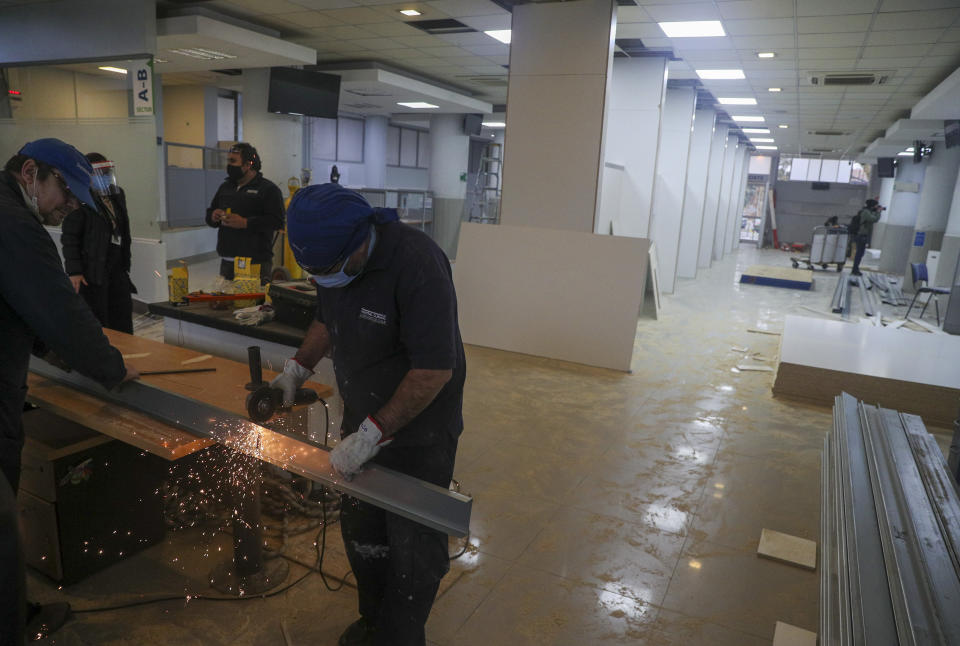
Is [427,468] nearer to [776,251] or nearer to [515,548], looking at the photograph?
[515,548]

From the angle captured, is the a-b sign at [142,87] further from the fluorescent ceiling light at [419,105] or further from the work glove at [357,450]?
the fluorescent ceiling light at [419,105]

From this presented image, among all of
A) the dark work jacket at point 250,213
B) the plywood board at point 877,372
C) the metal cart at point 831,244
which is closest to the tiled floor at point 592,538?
the plywood board at point 877,372

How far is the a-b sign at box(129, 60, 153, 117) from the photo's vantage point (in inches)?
231

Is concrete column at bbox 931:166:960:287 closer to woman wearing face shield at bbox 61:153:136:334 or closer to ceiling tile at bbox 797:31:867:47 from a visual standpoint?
ceiling tile at bbox 797:31:867:47

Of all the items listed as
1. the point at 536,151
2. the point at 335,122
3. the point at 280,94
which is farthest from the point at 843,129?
the point at 335,122

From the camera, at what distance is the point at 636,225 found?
8.18 meters

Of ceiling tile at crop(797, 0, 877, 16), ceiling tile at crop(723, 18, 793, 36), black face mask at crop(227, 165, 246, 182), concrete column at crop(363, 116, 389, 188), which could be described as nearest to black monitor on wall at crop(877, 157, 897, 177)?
ceiling tile at crop(723, 18, 793, 36)

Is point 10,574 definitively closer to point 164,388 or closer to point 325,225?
point 325,225

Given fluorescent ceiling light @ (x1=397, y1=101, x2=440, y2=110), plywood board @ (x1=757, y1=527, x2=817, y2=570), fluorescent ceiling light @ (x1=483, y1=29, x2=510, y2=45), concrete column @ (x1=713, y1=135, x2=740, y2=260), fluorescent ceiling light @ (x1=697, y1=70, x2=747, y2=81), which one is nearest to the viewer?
plywood board @ (x1=757, y1=527, x2=817, y2=570)

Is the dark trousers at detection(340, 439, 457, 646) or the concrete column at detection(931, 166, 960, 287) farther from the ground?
the concrete column at detection(931, 166, 960, 287)

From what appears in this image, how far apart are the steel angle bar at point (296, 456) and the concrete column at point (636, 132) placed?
6.58 metres

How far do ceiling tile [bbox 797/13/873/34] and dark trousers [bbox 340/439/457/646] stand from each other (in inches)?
230

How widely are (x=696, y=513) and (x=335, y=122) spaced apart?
1603 cm

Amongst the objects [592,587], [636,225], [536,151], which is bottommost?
[592,587]
